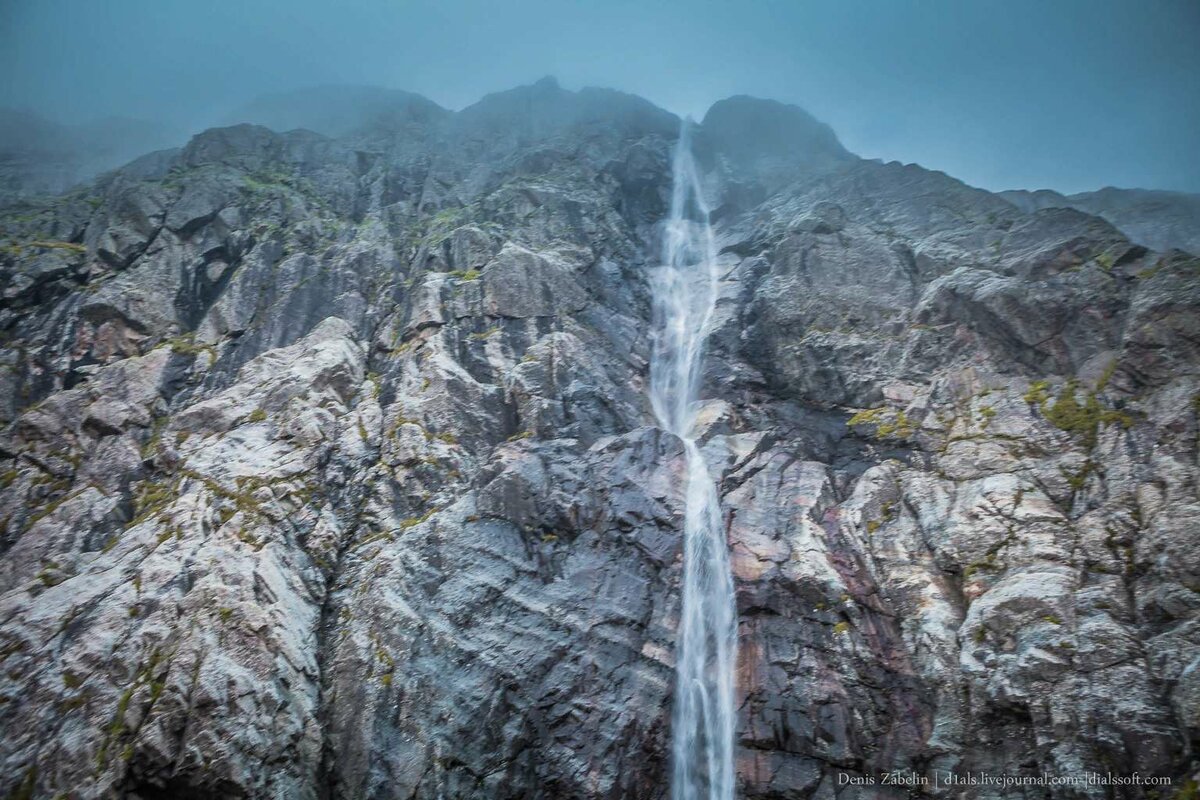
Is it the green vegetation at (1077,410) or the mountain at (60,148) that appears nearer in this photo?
the green vegetation at (1077,410)

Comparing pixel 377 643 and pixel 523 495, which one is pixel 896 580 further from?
pixel 377 643

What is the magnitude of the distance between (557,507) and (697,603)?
6.31m

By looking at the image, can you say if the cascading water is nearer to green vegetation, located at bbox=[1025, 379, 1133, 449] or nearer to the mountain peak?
green vegetation, located at bbox=[1025, 379, 1133, 449]

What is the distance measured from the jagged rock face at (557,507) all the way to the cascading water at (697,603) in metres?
0.60

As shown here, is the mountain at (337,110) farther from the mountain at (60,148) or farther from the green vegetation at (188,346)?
the green vegetation at (188,346)

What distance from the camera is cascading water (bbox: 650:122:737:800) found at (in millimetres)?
18750

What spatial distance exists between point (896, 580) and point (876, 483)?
4.17 metres

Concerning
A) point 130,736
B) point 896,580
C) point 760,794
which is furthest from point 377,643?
point 896,580

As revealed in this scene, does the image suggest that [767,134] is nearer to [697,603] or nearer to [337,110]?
[337,110]

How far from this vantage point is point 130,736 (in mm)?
15773

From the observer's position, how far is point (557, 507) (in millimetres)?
23906

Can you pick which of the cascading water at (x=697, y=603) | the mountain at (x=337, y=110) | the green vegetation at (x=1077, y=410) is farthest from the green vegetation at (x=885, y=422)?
the mountain at (x=337, y=110)

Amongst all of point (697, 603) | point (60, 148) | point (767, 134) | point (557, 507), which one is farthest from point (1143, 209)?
point (60, 148)

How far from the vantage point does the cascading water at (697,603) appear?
18750 mm
